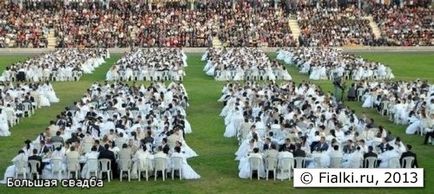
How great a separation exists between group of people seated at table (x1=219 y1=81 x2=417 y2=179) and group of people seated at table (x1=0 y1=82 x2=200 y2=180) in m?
1.80

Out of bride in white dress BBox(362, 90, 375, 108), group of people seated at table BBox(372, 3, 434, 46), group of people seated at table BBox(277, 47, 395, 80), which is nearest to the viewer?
bride in white dress BBox(362, 90, 375, 108)

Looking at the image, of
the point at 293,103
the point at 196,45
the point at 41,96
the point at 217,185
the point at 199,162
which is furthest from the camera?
the point at 196,45

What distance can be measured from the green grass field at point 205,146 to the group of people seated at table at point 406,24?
768 inches

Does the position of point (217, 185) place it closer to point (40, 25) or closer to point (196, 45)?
point (196, 45)

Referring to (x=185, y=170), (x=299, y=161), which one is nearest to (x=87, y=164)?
(x=185, y=170)

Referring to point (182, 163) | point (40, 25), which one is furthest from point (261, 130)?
point (40, 25)

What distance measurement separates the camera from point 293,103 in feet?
103

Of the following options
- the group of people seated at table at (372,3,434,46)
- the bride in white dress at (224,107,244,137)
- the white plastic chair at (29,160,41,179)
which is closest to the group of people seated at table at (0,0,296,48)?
the group of people seated at table at (372,3,434,46)

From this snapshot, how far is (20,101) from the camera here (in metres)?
34.2

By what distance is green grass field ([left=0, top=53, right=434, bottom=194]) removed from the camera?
70.6ft

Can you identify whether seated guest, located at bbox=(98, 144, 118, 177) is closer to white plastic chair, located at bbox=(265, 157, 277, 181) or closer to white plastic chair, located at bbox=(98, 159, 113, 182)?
white plastic chair, located at bbox=(98, 159, 113, 182)

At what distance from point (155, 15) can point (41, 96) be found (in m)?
39.6

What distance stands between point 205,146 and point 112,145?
5.00 meters

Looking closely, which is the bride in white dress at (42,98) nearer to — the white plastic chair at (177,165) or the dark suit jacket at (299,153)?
the white plastic chair at (177,165)
